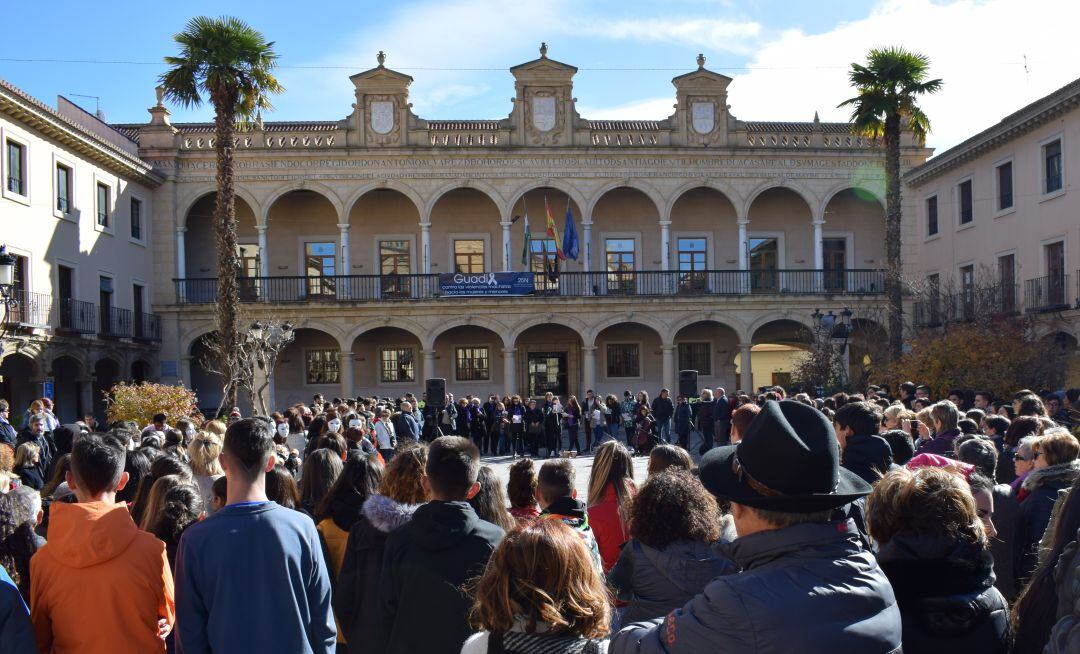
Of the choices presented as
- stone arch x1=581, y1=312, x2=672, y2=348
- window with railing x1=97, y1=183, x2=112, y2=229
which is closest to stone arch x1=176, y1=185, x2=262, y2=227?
window with railing x1=97, y1=183, x2=112, y2=229

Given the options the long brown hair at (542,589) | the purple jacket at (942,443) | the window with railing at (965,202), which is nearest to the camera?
the long brown hair at (542,589)

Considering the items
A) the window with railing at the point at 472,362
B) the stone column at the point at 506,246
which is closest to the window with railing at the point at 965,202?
the stone column at the point at 506,246

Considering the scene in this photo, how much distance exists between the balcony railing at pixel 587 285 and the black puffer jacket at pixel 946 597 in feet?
84.9

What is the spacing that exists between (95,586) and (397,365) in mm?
28353

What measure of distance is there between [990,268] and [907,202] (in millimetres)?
5964

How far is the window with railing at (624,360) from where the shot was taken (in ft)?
106

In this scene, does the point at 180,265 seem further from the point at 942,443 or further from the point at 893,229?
the point at 942,443

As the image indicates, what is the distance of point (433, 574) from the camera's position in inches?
136

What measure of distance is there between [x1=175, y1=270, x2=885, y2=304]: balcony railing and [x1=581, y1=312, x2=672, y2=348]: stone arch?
0.81m

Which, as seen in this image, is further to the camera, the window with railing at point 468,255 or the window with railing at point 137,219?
the window with railing at point 468,255

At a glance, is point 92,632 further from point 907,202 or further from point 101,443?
point 907,202

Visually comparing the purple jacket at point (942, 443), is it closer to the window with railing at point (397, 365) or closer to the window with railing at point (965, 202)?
the window with railing at point (965, 202)

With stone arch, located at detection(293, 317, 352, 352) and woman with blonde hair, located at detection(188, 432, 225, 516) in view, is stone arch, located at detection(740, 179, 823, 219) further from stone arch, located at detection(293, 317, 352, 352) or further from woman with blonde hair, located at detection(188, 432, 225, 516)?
woman with blonde hair, located at detection(188, 432, 225, 516)

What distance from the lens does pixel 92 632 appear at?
3467 mm
